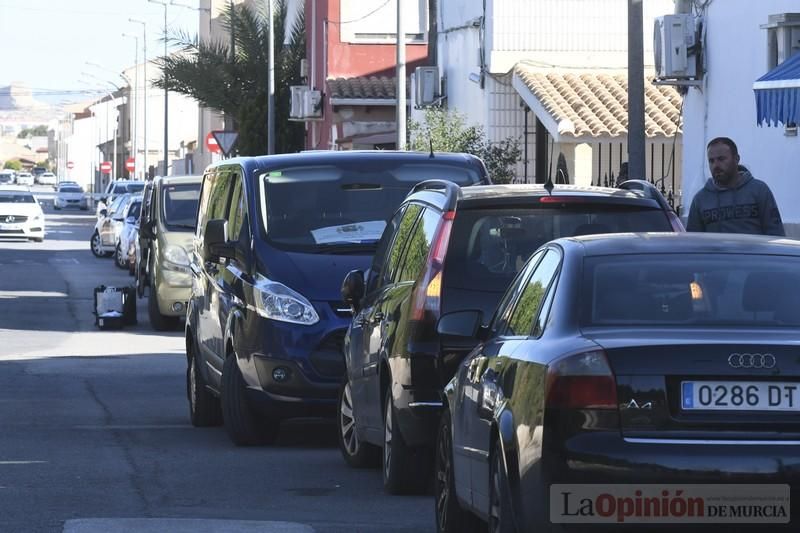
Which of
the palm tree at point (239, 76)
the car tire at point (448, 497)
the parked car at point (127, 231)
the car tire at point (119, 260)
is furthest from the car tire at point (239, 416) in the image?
the palm tree at point (239, 76)

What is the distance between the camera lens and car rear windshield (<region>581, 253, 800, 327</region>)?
6.67m

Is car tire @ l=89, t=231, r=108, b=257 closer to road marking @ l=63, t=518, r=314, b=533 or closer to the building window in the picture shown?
the building window

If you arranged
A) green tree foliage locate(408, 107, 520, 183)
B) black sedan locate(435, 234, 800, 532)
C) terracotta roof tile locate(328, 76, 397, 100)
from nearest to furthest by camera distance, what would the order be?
black sedan locate(435, 234, 800, 532) < green tree foliage locate(408, 107, 520, 183) < terracotta roof tile locate(328, 76, 397, 100)

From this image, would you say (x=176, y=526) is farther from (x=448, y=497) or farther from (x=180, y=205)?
(x=180, y=205)

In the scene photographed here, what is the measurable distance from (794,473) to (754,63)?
50.1 feet

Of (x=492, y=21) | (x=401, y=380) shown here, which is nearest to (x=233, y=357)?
(x=401, y=380)

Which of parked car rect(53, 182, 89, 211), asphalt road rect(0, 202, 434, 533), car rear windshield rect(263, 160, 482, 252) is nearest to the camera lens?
asphalt road rect(0, 202, 434, 533)

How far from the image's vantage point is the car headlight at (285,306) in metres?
11.7

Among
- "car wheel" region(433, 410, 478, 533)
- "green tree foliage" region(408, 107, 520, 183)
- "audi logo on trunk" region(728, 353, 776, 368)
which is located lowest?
"car wheel" region(433, 410, 478, 533)

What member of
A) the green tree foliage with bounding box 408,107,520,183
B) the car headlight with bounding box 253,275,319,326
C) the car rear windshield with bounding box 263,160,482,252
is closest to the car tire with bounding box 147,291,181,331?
the green tree foliage with bounding box 408,107,520,183

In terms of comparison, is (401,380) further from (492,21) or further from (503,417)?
(492,21)

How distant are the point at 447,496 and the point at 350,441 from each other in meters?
3.12

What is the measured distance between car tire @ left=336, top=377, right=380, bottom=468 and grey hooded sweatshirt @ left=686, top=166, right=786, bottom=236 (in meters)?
2.74

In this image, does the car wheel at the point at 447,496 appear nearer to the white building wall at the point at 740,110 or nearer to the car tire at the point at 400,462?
the car tire at the point at 400,462
